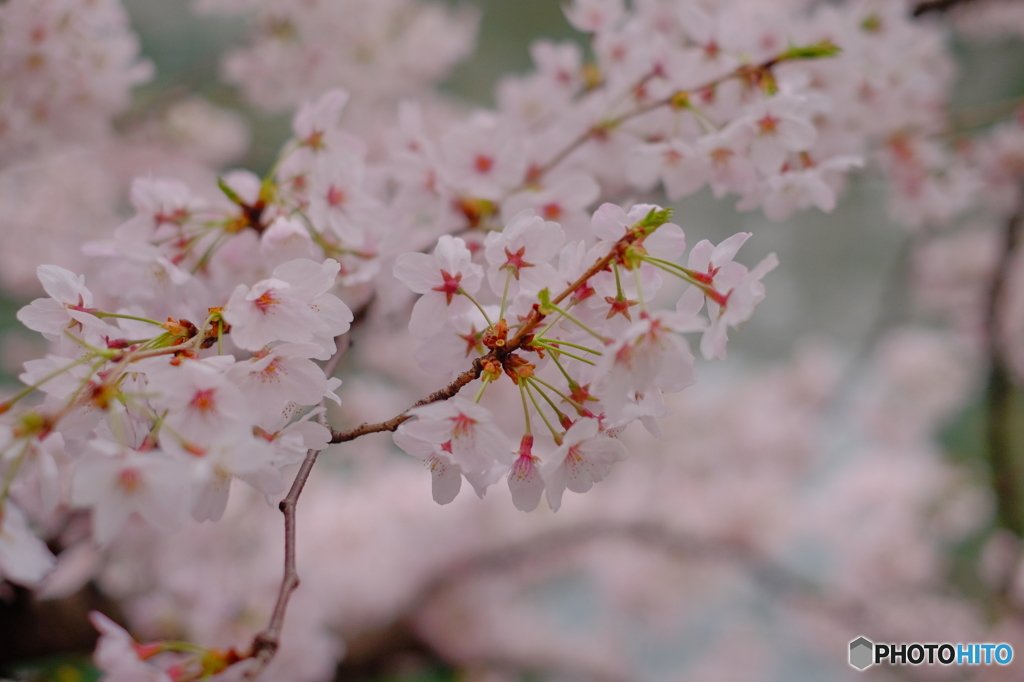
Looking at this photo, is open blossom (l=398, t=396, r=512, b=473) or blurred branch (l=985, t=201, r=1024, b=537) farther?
blurred branch (l=985, t=201, r=1024, b=537)

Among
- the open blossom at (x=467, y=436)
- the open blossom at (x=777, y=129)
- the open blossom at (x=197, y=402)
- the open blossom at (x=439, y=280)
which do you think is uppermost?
the open blossom at (x=777, y=129)

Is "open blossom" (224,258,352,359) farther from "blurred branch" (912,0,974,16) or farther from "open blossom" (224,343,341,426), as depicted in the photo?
"blurred branch" (912,0,974,16)

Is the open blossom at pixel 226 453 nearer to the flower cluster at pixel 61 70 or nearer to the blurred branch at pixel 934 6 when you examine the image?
the flower cluster at pixel 61 70

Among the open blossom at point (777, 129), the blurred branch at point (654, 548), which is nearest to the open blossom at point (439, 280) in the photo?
the open blossom at point (777, 129)

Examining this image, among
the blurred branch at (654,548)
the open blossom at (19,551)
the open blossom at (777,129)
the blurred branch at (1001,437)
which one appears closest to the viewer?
the open blossom at (19,551)

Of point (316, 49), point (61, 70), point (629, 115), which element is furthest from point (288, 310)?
point (316, 49)

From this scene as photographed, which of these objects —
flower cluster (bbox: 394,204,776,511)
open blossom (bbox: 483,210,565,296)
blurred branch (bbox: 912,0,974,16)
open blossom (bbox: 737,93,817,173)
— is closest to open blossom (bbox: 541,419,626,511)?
flower cluster (bbox: 394,204,776,511)

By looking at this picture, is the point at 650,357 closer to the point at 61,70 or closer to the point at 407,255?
the point at 407,255
